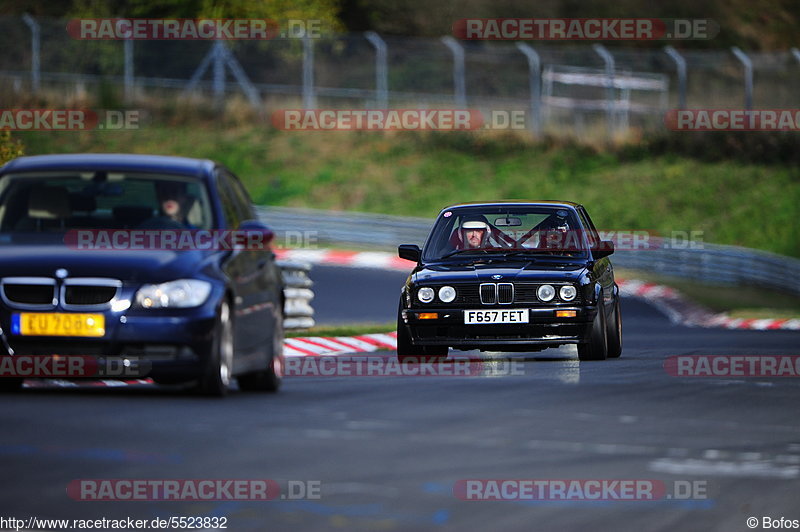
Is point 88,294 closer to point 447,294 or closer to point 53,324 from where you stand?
point 53,324

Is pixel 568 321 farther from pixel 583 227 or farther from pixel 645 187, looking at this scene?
pixel 645 187

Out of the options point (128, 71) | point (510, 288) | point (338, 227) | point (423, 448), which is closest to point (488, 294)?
point (510, 288)

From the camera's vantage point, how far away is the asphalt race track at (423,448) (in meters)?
7.28

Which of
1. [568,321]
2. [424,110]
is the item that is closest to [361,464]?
[568,321]

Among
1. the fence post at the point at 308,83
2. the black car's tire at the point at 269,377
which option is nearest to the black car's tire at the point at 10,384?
the black car's tire at the point at 269,377

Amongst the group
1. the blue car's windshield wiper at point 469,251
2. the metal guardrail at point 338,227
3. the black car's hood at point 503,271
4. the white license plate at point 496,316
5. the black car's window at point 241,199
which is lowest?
the metal guardrail at point 338,227

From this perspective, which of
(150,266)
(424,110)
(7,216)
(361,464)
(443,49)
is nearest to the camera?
(361,464)

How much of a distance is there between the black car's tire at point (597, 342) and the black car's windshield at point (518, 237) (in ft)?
2.65

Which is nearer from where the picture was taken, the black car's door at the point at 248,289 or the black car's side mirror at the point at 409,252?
the black car's door at the point at 248,289

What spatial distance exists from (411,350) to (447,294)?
665 millimetres

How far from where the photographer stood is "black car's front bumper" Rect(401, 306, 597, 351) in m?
15.6

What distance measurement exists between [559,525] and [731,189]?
40388 mm

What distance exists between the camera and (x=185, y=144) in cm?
5203

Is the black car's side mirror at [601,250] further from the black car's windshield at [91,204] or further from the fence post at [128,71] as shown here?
the fence post at [128,71]
